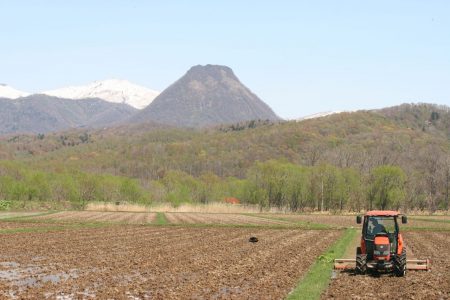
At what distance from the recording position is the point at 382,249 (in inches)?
1060

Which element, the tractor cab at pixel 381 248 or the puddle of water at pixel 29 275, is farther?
the tractor cab at pixel 381 248

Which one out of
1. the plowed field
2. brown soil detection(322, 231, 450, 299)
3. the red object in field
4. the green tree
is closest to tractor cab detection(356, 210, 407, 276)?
brown soil detection(322, 231, 450, 299)

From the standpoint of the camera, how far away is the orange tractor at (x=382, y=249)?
2680 centimetres

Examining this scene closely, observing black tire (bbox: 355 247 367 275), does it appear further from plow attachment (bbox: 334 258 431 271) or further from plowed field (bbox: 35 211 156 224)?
plowed field (bbox: 35 211 156 224)

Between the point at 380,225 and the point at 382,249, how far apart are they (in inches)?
73.2

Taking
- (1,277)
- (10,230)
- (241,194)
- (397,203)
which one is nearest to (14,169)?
(241,194)

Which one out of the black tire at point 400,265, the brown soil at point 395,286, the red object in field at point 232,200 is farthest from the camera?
the red object in field at point 232,200

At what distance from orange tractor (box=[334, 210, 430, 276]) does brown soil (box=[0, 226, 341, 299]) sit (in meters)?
2.93

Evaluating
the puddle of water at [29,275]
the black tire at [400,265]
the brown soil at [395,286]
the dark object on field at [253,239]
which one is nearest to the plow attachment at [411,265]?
the brown soil at [395,286]

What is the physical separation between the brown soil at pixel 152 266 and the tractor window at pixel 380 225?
3.65 metres

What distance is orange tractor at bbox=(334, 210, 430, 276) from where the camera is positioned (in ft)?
87.9

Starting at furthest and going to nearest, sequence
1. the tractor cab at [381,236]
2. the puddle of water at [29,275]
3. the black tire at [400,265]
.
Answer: the tractor cab at [381,236] → the black tire at [400,265] → the puddle of water at [29,275]

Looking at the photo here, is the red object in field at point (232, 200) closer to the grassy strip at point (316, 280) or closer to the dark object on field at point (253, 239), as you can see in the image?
the dark object on field at point (253, 239)

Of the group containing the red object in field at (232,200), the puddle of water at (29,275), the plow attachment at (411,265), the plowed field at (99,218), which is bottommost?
the puddle of water at (29,275)
